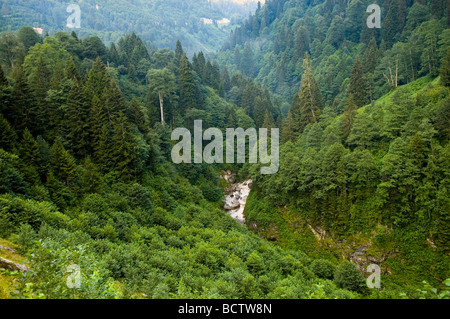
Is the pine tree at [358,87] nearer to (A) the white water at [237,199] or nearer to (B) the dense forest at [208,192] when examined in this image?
(B) the dense forest at [208,192]

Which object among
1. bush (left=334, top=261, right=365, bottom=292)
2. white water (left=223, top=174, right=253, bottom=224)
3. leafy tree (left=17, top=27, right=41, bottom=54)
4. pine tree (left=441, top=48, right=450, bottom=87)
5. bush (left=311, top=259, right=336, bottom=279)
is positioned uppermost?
leafy tree (left=17, top=27, right=41, bottom=54)

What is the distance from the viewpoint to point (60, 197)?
30547mm

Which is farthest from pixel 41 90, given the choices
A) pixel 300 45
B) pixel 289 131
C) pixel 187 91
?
pixel 300 45

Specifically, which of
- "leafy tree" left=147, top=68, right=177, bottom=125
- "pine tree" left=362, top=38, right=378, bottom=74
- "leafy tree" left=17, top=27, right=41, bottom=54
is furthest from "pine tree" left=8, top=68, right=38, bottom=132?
"pine tree" left=362, top=38, right=378, bottom=74

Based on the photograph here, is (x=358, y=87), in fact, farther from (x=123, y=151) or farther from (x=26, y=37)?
(x=26, y=37)

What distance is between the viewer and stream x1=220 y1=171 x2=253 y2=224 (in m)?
62.4

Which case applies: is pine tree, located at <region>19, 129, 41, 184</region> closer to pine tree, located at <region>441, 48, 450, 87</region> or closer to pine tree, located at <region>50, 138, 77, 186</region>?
pine tree, located at <region>50, 138, 77, 186</region>

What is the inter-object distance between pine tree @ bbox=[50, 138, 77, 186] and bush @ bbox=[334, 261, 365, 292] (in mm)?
30854

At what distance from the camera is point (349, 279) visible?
28641 mm

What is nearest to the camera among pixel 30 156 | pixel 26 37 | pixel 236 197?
pixel 30 156

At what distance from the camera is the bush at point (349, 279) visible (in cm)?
2853

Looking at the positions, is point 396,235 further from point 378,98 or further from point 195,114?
point 195,114

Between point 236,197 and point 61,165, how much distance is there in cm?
4232
